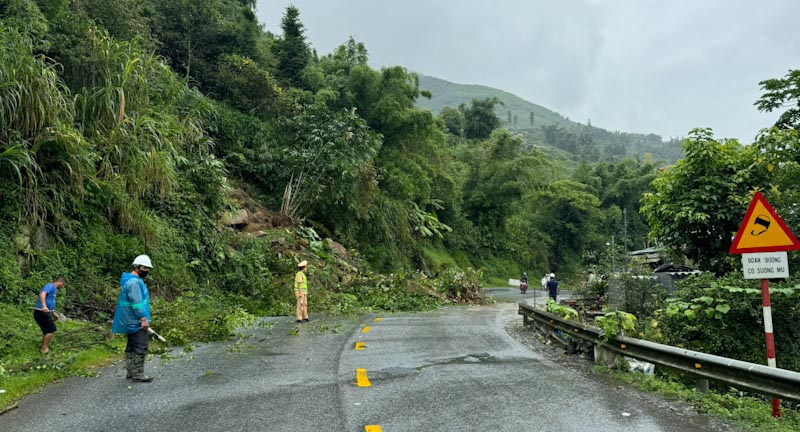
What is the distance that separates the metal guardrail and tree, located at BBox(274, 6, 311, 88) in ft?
92.4

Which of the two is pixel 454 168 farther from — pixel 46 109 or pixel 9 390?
pixel 9 390

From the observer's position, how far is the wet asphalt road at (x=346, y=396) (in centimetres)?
573

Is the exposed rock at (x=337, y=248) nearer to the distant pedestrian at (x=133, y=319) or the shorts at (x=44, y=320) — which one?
the shorts at (x=44, y=320)

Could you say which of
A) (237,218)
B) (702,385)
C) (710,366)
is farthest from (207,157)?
(710,366)

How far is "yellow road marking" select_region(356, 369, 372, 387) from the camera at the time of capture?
7.44 meters

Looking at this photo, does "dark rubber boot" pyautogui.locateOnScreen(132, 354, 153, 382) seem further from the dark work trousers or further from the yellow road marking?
the yellow road marking

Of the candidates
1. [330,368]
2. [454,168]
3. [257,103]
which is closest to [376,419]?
[330,368]

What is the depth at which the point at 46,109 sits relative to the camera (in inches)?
493

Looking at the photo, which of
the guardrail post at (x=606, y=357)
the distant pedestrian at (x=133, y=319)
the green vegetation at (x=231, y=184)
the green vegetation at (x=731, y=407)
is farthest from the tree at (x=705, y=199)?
the distant pedestrian at (x=133, y=319)

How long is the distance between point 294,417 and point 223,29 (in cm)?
2876

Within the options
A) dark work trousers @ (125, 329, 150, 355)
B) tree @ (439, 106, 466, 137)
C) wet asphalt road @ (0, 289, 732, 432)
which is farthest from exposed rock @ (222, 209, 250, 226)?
tree @ (439, 106, 466, 137)

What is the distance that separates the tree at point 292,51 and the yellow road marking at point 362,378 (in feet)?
90.8

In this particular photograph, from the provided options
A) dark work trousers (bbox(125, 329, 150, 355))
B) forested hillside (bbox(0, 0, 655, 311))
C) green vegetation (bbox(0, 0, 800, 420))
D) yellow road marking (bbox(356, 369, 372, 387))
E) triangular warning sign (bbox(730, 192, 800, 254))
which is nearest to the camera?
triangular warning sign (bbox(730, 192, 800, 254))

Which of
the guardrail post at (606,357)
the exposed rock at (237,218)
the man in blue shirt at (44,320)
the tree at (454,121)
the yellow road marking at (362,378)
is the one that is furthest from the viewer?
the tree at (454,121)
